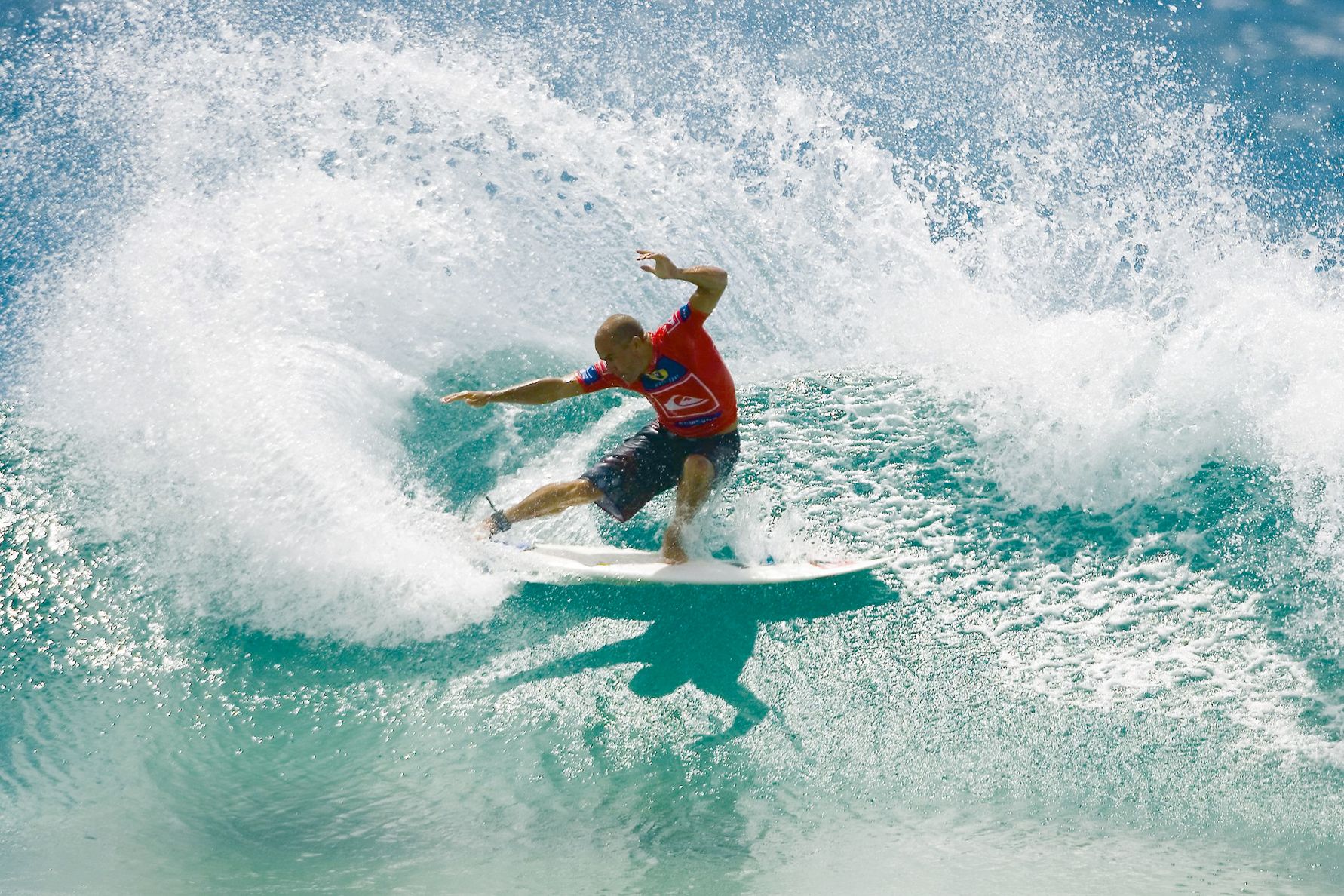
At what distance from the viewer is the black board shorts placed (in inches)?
268

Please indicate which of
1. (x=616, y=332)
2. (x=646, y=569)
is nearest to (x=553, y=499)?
(x=646, y=569)

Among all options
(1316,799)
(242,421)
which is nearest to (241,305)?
(242,421)

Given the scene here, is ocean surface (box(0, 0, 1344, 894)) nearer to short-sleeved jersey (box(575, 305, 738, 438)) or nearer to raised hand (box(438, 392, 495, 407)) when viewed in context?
short-sleeved jersey (box(575, 305, 738, 438))

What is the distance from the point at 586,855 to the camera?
535cm

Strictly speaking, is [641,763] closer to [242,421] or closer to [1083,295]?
[242,421]

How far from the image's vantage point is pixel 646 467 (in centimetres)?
688

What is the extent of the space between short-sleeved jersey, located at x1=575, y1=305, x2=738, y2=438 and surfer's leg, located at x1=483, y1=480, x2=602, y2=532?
626 mm

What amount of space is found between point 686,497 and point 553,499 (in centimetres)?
84

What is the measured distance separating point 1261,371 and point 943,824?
442 cm

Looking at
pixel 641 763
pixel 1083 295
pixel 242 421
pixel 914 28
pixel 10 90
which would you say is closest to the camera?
pixel 641 763

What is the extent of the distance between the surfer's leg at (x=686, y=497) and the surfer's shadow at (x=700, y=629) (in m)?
0.25

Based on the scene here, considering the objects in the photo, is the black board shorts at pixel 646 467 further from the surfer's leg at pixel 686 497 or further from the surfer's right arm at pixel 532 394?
the surfer's right arm at pixel 532 394

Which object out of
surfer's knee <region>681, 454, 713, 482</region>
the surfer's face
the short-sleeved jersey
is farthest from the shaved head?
surfer's knee <region>681, 454, 713, 482</region>

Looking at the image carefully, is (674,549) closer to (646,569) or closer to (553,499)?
(646,569)
